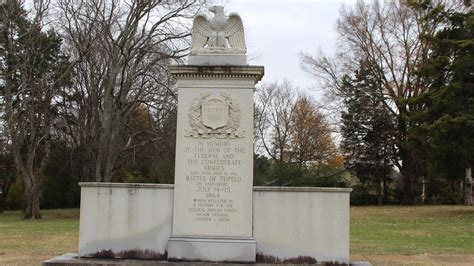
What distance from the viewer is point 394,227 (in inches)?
901

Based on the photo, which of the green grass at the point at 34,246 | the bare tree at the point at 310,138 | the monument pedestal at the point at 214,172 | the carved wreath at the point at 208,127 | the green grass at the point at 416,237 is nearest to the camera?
the monument pedestal at the point at 214,172

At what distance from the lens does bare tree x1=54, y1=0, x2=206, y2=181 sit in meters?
31.2

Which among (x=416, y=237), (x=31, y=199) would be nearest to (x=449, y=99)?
(x=416, y=237)

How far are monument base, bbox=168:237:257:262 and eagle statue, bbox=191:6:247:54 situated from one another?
3.45m

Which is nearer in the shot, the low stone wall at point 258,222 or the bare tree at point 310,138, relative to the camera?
the low stone wall at point 258,222

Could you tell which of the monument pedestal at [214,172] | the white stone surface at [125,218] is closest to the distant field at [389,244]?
the white stone surface at [125,218]

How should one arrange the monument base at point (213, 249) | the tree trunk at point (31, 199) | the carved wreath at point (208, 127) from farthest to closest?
1. the tree trunk at point (31, 199)
2. the carved wreath at point (208, 127)
3. the monument base at point (213, 249)

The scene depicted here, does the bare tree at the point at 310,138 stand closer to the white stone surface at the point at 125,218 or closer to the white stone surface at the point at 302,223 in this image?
the white stone surface at the point at 302,223

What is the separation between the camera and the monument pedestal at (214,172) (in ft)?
34.8

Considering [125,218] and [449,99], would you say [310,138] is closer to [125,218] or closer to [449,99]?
[449,99]

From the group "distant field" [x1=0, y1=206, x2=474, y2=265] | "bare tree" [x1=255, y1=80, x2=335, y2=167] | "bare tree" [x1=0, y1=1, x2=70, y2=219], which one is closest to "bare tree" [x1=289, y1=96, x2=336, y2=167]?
"bare tree" [x1=255, y1=80, x2=335, y2=167]

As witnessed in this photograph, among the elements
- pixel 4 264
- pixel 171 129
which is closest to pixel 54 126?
pixel 171 129

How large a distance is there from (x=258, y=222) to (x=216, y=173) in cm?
115

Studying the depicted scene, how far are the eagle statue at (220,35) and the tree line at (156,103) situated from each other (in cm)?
1721
